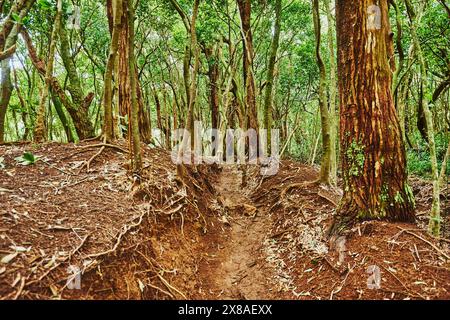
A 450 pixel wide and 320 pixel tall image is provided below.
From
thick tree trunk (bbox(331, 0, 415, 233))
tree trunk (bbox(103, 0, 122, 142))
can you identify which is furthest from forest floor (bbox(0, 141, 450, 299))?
tree trunk (bbox(103, 0, 122, 142))

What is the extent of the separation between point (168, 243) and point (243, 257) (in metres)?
1.63

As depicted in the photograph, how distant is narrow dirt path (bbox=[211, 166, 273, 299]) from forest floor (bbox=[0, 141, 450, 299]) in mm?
22

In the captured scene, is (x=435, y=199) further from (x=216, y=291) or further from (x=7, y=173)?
(x=7, y=173)

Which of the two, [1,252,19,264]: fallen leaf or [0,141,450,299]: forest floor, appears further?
[0,141,450,299]: forest floor

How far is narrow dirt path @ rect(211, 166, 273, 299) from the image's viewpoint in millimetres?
4809

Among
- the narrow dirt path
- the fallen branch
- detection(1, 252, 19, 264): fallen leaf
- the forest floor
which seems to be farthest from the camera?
the narrow dirt path

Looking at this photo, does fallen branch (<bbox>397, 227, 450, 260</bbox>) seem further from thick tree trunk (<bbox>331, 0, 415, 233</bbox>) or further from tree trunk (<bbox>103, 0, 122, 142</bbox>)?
tree trunk (<bbox>103, 0, 122, 142</bbox>)

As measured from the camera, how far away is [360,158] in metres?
4.52

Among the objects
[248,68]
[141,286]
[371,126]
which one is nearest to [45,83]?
[141,286]

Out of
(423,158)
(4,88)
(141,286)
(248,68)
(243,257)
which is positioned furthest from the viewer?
(423,158)

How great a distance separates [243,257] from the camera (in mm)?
5898

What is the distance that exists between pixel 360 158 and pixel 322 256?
152 centimetres

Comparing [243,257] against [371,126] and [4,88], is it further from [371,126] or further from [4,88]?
[4,88]
